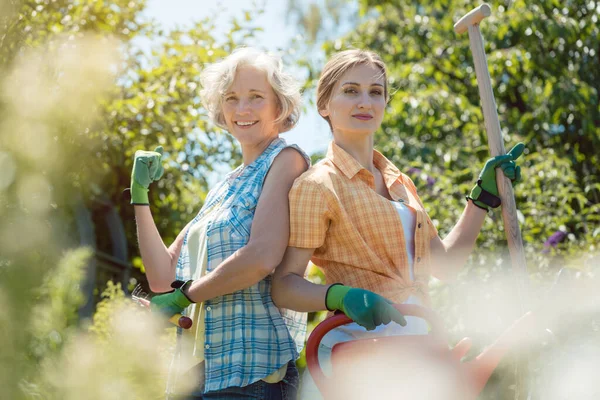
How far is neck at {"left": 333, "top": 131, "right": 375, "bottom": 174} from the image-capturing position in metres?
1.72

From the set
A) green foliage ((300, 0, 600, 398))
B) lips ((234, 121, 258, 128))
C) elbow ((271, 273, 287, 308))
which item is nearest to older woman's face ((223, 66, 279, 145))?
lips ((234, 121, 258, 128))

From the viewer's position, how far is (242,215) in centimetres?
166

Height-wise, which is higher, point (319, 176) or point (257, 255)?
point (319, 176)

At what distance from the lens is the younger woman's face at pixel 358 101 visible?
1.69 m

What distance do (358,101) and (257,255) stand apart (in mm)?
433

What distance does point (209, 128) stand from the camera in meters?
3.99

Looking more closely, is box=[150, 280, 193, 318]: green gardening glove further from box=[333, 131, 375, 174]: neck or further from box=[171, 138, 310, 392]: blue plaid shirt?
box=[333, 131, 375, 174]: neck

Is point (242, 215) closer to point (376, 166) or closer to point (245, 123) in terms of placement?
point (245, 123)

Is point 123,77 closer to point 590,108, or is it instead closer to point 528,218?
point 528,218

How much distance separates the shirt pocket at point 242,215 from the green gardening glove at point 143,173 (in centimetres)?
31

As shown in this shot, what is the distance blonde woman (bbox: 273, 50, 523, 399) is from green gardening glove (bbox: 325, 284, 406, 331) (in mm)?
10

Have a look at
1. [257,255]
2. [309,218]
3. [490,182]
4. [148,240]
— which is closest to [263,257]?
[257,255]

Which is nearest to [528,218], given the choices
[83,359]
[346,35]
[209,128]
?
[209,128]

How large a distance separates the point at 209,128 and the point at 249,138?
2.28 meters
